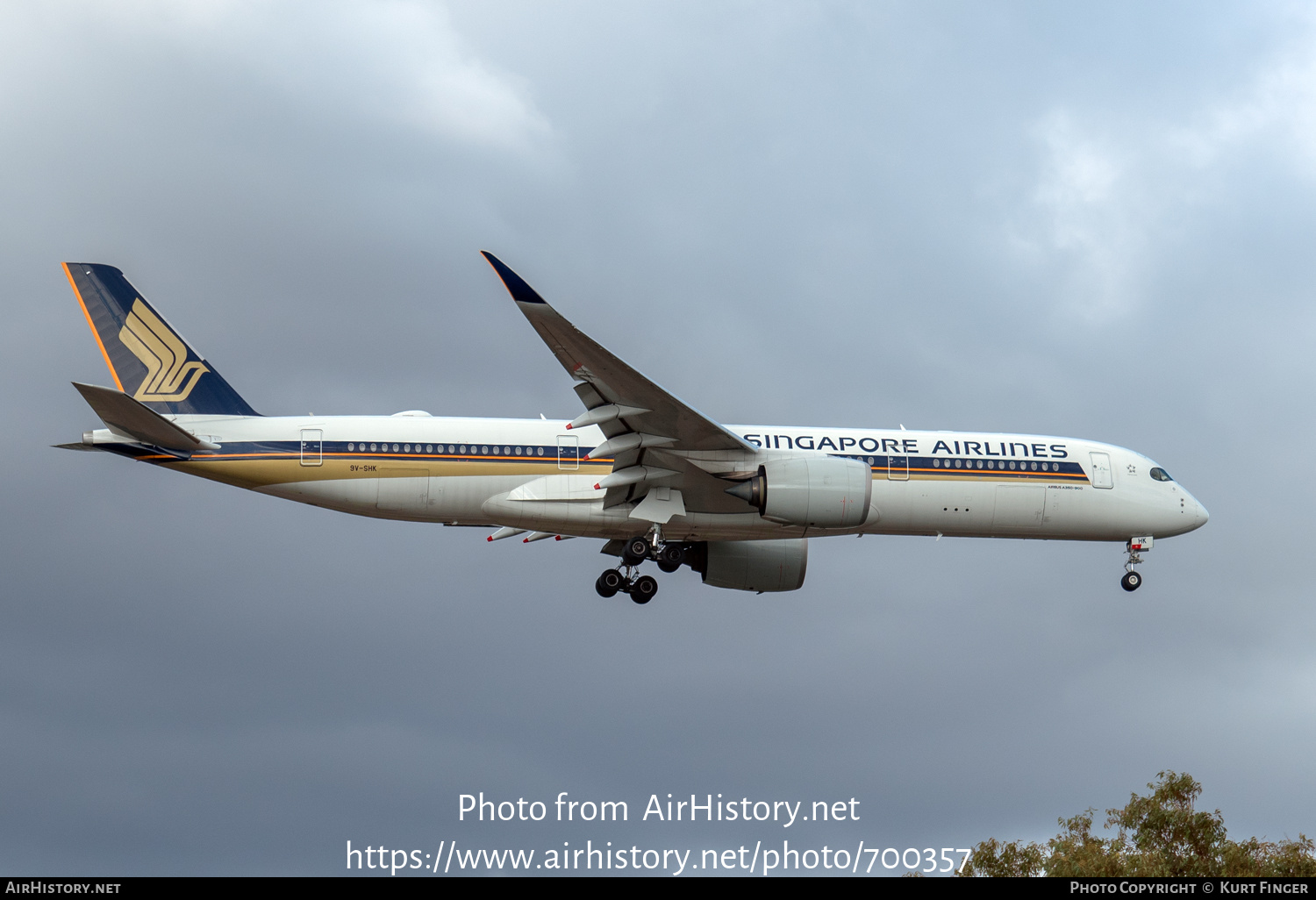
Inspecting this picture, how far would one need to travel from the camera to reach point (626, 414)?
28.1 m

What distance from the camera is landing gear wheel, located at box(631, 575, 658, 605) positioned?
3203 centimetres

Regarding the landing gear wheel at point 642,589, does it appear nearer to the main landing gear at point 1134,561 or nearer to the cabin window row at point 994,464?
the cabin window row at point 994,464

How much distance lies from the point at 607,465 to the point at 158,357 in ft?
35.6

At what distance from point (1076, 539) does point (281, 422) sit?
19872 mm

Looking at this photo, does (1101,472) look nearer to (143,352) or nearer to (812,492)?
(812,492)

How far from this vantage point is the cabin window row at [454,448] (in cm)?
2986

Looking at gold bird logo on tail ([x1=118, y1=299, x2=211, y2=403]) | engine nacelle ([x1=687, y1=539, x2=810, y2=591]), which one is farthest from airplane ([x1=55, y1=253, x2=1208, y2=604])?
engine nacelle ([x1=687, y1=539, x2=810, y2=591])

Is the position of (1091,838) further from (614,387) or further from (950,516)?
(614,387)

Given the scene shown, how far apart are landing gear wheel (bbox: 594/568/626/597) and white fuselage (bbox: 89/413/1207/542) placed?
1.06 meters

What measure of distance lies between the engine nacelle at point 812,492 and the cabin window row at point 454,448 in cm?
513

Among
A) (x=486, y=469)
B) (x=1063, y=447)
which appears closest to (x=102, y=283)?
(x=486, y=469)

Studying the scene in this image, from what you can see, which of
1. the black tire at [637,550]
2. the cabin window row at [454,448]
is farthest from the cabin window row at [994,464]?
the cabin window row at [454,448]

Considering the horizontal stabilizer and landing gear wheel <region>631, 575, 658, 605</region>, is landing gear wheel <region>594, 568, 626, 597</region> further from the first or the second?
the horizontal stabilizer

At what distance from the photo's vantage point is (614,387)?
90.0 feet
